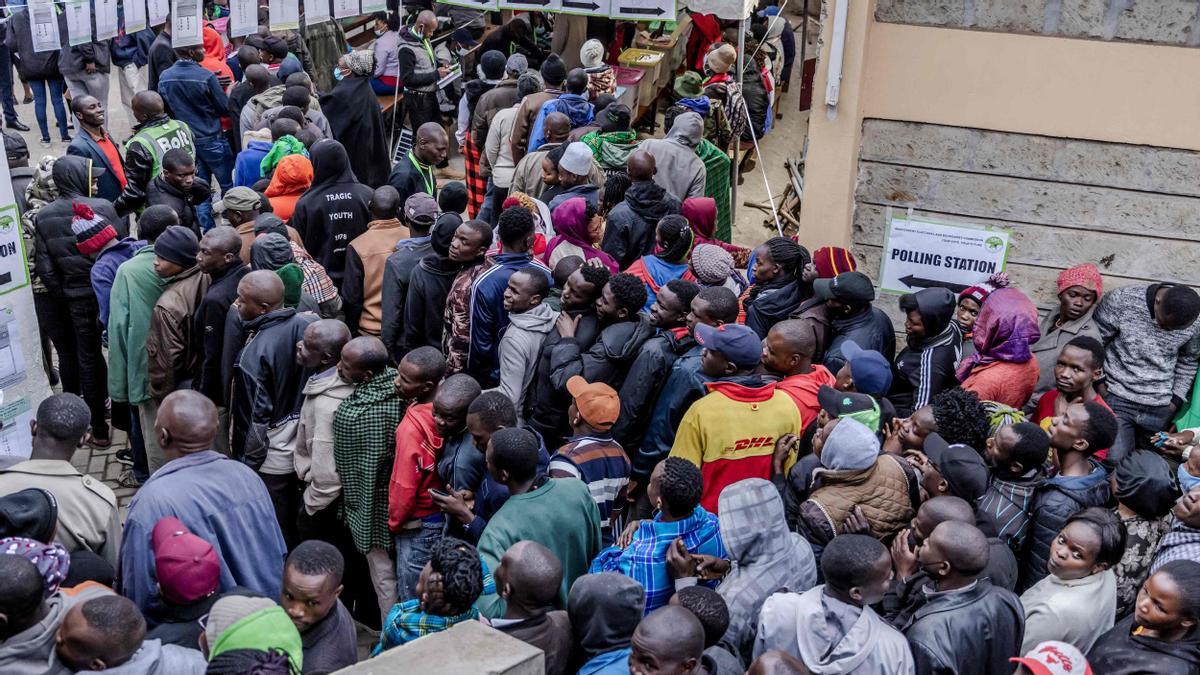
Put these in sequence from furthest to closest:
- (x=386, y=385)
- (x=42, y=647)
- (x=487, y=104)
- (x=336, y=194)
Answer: (x=487, y=104), (x=336, y=194), (x=386, y=385), (x=42, y=647)

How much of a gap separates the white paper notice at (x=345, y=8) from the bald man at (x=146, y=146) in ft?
11.0

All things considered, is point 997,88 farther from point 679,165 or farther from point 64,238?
point 64,238

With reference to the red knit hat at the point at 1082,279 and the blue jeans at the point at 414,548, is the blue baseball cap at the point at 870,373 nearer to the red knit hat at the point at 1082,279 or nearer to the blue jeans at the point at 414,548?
the red knit hat at the point at 1082,279

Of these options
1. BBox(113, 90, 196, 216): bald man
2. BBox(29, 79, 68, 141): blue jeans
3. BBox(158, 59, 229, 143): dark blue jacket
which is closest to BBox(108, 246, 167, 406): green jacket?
BBox(113, 90, 196, 216): bald man

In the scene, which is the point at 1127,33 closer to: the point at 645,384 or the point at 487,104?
the point at 645,384

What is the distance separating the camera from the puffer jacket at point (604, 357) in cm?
550

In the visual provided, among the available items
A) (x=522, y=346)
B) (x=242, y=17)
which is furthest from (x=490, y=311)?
(x=242, y=17)

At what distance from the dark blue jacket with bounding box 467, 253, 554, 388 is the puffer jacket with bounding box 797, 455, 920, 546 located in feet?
7.18

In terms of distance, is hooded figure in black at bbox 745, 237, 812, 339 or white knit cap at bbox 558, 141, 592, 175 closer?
hooded figure in black at bbox 745, 237, 812, 339

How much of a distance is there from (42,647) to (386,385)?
1.99m

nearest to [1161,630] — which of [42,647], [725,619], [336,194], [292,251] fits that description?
[725,619]

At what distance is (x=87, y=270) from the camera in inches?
270

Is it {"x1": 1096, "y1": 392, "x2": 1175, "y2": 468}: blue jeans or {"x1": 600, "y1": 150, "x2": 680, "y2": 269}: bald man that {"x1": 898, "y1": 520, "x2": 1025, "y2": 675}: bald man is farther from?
{"x1": 600, "y1": 150, "x2": 680, "y2": 269}: bald man

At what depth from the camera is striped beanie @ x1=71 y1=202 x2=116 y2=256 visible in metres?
6.72
